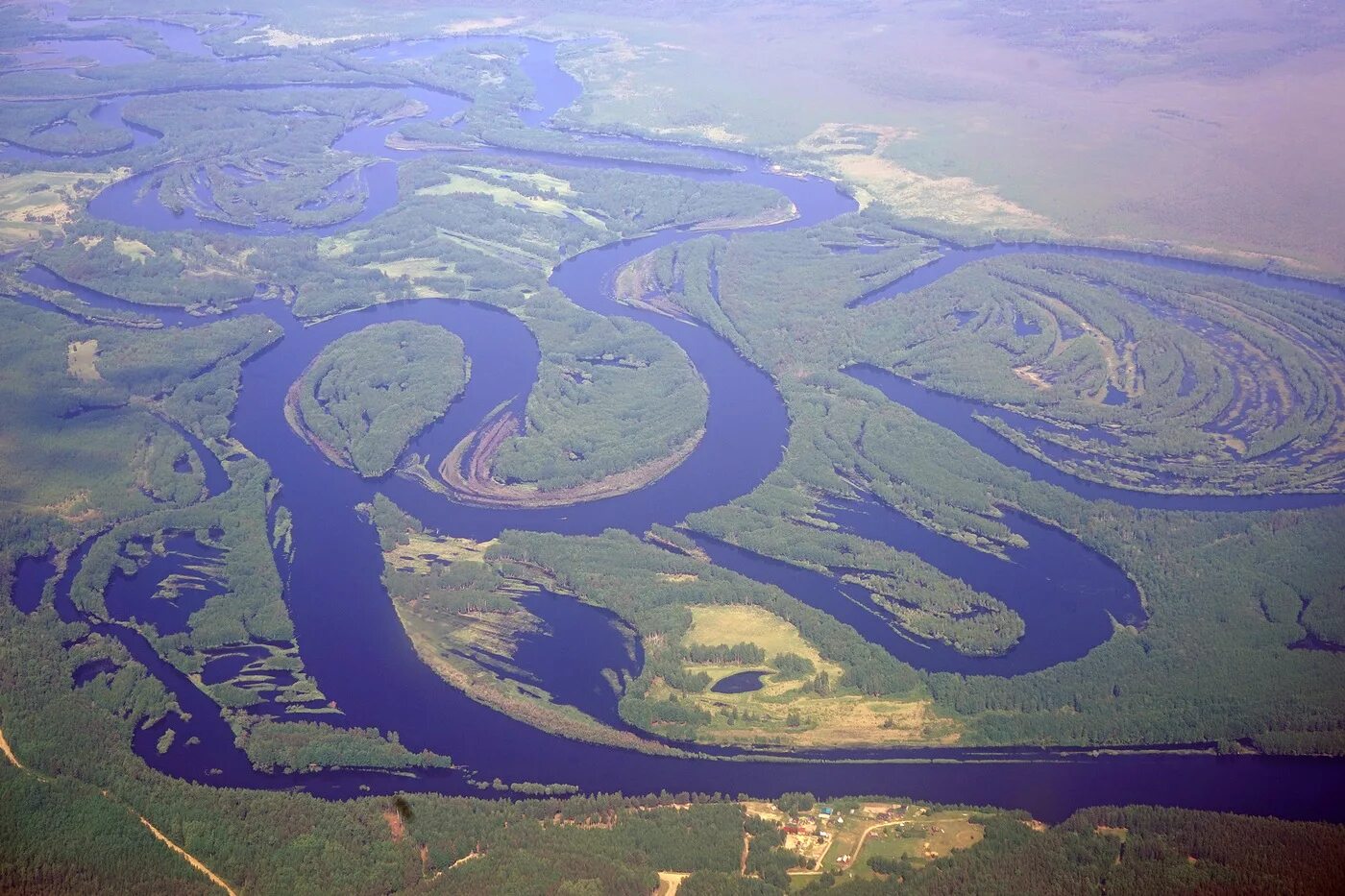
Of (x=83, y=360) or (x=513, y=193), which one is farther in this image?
(x=513, y=193)

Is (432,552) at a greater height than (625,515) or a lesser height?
lesser

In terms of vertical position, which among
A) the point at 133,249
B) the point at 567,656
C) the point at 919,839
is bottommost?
the point at 567,656

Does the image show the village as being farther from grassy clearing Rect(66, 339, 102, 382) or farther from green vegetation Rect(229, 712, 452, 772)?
grassy clearing Rect(66, 339, 102, 382)

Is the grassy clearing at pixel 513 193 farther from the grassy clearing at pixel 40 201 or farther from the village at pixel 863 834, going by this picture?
the village at pixel 863 834

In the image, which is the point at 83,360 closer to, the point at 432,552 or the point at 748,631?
the point at 432,552

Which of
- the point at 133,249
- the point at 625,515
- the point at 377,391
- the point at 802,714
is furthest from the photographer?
the point at 133,249

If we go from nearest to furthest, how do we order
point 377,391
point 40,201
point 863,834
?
point 863,834
point 377,391
point 40,201

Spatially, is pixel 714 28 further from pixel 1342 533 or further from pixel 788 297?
pixel 1342 533

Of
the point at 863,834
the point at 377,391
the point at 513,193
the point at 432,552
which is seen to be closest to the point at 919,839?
the point at 863,834

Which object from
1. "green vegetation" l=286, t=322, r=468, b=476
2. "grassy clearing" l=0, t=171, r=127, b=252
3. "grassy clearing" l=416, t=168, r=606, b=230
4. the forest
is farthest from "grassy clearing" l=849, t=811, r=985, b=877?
"grassy clearing" l=0, t=171, r=127, b=252
